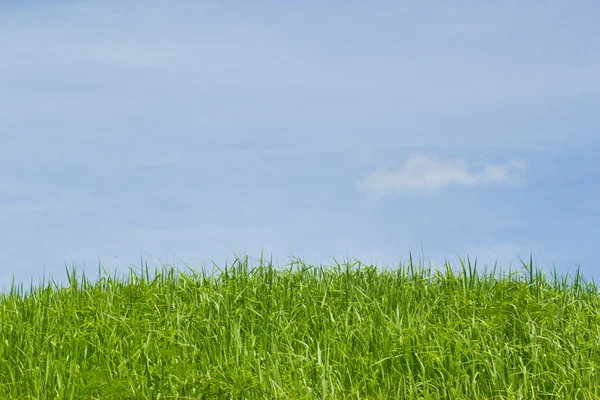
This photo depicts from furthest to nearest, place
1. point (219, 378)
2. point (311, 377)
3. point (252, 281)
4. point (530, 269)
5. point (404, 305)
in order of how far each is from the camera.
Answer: point (530, 269), point (252, 281), point (404, 305), point (311, 377), point (219, 378)

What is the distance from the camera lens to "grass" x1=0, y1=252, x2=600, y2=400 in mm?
5652

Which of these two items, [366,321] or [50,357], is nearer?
[50,357]

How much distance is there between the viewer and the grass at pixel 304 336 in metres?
5.65

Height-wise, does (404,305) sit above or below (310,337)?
above

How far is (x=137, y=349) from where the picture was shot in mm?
6508

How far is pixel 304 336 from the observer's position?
686cm

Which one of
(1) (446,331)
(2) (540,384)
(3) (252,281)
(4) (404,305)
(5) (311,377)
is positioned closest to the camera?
(5) (311,377)

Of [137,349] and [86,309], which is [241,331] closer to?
[137,349]

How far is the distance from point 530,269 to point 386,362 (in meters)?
3.46

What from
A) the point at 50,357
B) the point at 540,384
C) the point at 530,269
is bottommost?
the point at 540,384

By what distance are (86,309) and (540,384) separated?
5.26m

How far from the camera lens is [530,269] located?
862 cm

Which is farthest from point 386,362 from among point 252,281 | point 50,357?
point 50,357

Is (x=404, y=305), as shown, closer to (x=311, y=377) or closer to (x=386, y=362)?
(x=386, y=362)
